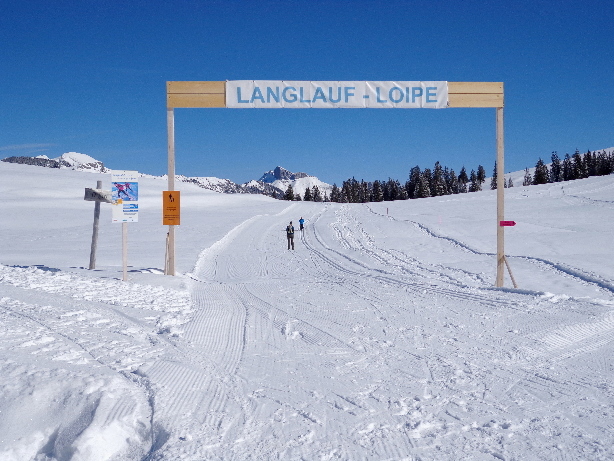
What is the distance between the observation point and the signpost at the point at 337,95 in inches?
468

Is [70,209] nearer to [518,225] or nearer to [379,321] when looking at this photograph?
[518,225]

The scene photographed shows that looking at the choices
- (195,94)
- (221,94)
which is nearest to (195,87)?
(195,94)

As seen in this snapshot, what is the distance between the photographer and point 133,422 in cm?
408

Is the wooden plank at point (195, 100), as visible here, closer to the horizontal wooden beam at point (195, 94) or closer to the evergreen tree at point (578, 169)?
the horizontal wooden beam at point (195, 94)

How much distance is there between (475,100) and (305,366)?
8.83 metres

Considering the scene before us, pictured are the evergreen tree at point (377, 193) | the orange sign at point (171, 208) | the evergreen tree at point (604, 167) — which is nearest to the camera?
the orange sign at point (171, 208)

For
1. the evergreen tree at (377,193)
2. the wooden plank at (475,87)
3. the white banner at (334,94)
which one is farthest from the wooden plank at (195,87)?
the evergreen tree at (377,193)

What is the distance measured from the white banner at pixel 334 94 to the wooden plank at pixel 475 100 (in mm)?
198

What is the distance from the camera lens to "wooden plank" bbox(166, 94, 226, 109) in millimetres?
12000

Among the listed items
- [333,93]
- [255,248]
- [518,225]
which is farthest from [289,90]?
[518,225]

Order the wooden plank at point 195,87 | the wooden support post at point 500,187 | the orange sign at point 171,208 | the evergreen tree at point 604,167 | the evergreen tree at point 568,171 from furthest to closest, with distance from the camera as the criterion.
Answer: the evergreen tree at point 568,171 → the evergreen tree at point 604,167 → the orange sign at point 171,208 → the wooden plank at point 195,87 → the wooden support post at point 500,187

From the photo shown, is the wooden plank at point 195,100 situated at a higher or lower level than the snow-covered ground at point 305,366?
higher

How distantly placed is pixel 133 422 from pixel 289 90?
9307mm

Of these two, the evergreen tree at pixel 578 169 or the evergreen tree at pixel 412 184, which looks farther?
the evergreen tree at pixel 412 184
